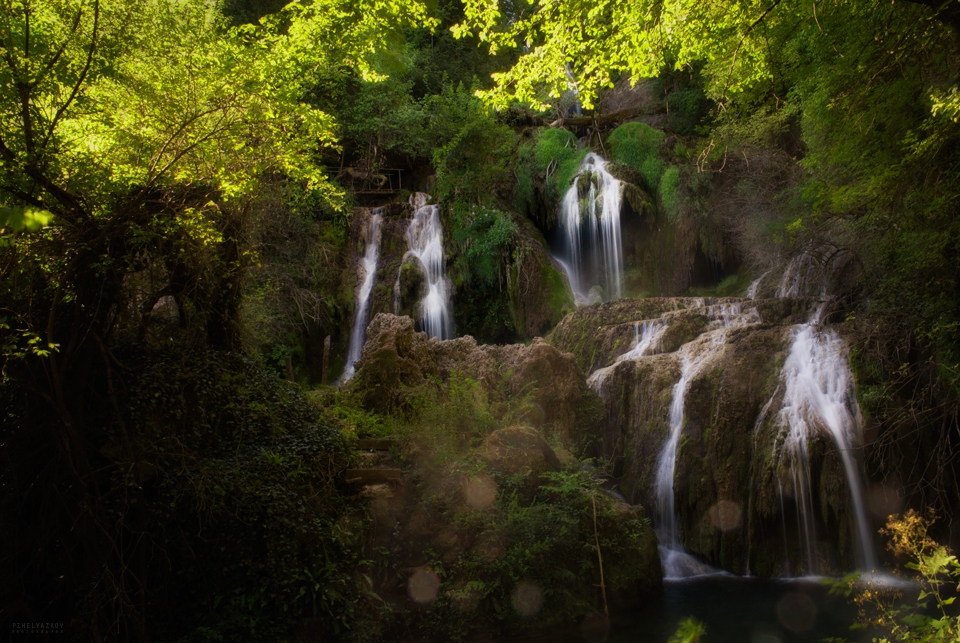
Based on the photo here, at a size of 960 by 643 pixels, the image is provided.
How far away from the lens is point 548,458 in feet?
26.2

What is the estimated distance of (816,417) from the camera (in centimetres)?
834

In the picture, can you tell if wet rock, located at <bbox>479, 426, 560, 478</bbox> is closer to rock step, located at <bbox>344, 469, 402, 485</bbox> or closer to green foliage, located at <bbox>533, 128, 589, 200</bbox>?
rock step, located at <bbox>344, 469, 402, 485</bbox>

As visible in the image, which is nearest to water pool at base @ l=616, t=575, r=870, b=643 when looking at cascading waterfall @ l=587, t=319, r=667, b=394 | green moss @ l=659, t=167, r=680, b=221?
cascading waterfall @ l=587, t=319, r=667, b=394

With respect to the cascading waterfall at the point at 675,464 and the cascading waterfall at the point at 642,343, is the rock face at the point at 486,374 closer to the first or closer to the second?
the cascading waterfall at the point at 642,343

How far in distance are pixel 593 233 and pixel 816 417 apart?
422 inches

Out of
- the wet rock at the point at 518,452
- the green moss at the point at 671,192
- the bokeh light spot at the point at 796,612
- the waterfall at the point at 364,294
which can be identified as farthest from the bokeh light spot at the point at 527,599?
the green moss at the point at 671,192

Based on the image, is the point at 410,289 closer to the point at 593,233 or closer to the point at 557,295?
the point at 557,295

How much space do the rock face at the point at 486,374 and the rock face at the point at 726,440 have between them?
93cm

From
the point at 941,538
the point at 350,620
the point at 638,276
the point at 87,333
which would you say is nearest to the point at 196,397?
the point at 87,333

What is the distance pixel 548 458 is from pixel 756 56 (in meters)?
6.42

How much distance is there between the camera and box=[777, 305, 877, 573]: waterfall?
7.71m

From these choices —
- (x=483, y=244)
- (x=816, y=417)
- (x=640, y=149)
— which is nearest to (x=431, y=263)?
(x=483, y=244)

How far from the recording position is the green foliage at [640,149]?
18.9m

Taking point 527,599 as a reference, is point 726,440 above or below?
above
